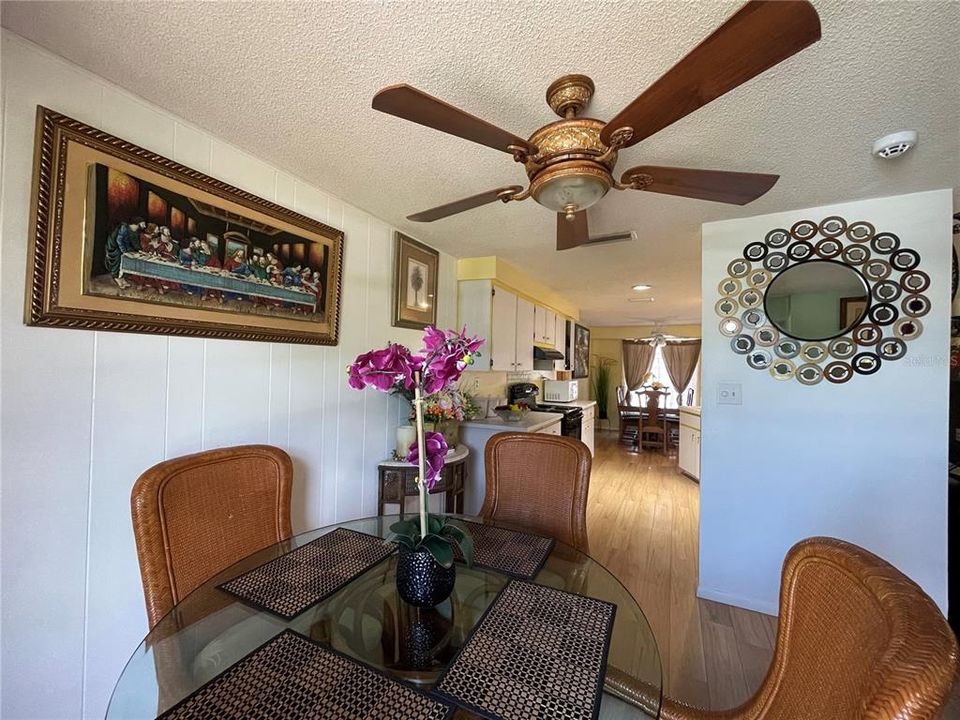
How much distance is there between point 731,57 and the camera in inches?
26.8

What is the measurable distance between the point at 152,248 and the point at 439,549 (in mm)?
1372

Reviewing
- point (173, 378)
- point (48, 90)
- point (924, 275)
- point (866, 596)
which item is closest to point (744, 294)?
point (924, 275)

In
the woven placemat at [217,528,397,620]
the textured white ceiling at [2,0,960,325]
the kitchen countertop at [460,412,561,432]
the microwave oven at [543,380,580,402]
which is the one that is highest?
the textured white ceiling at [2,0,960,325]

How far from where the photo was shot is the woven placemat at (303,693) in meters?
0.63

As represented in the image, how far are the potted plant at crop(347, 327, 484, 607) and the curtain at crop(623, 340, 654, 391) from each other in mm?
6815

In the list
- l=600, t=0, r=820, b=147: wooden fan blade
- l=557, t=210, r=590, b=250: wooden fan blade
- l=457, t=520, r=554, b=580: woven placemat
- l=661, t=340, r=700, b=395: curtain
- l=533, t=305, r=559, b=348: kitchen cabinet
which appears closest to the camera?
l=600, t=0, r=820, b=147: wooden fan blade

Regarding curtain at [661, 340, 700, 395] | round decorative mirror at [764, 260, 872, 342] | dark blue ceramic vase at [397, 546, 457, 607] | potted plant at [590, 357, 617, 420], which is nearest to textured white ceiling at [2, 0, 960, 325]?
round decorative mirror at [764, 260, 872, 342]

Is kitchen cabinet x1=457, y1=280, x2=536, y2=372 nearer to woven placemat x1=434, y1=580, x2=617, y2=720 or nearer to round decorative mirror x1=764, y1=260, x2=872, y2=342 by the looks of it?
round decorative mirror x1=764, y1=260, x2=872, y2=342

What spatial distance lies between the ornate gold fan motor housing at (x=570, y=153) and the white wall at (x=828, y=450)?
58.6 inches

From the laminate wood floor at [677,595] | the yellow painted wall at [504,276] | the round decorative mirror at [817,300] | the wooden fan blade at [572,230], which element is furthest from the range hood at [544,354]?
the wooden fan blade at [572,230]

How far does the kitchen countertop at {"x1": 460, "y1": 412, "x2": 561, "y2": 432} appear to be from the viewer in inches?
113

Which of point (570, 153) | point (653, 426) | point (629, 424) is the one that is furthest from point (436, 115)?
point (629, 424)

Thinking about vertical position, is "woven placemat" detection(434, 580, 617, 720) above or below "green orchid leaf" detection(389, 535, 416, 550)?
below

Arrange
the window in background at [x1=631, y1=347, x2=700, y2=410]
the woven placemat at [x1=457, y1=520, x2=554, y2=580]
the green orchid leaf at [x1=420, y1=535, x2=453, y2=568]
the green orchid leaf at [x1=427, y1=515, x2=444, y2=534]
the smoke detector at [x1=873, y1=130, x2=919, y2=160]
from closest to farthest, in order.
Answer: the green orchid leaf at [x1=420, y1=535, x2=453, y2=568] < the green orchid leaf at [x1=427, y1=515, x2=444, y2=534] < the woven placemat at [x1=457, y1=520, x2=554, y2=580] < the smoke detector at [x1=873, y1=130, x2=919, y2=160] < the window in background at [x1=631, y1=347, x2=700, y2=410]
